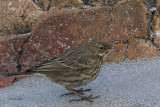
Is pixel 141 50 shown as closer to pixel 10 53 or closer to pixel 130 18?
pixel 130 18

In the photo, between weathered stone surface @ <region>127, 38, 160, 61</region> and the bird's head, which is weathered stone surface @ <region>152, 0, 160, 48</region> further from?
the bird's head

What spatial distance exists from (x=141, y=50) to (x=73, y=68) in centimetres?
119

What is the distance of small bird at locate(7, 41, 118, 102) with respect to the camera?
476cm

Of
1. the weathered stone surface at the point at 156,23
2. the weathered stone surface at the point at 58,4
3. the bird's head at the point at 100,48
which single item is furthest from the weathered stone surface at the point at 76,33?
the bird's head at the point at 100,48

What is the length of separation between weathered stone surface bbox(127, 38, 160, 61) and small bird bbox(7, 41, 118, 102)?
1.72ft

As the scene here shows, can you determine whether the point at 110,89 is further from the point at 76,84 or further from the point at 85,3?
the point at 85,3

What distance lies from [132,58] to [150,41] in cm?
36

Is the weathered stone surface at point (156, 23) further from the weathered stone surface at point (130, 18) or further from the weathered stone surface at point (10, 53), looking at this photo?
the weathered stone surface at point (10, 53)

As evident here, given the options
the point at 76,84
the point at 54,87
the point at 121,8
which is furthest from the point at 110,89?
the point at 121,8

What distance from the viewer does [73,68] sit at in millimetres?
4809

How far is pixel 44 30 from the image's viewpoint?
5.32 m

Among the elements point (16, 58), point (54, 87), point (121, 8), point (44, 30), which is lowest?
point (54, 87)

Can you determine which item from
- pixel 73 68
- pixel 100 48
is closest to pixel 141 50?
pixel 100 48

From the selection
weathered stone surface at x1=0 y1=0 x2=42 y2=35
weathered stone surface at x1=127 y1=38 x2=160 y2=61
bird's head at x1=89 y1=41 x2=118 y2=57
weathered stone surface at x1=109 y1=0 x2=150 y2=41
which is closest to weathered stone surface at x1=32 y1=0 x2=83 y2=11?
weathered stone surface at x1=0 y1=0 x2=42 y2=35
